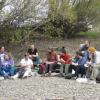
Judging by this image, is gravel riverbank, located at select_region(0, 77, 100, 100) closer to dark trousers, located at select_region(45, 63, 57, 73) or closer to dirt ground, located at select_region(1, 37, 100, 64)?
dark trousers, located at select_region(45, 63, 57, 73)

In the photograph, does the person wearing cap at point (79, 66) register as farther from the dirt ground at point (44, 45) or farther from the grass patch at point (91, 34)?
the grass patch at point (91, 34)

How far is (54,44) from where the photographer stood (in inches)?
1235

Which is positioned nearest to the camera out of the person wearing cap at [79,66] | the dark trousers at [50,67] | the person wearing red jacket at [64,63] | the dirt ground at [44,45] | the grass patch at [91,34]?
→ the person wearing cap at [79,66]

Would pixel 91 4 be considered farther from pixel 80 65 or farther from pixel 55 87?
pixel 55 87

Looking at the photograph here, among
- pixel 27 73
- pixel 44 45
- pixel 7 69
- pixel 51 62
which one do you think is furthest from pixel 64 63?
pixel 44 45

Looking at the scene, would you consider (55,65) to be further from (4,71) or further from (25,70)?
(4,71)

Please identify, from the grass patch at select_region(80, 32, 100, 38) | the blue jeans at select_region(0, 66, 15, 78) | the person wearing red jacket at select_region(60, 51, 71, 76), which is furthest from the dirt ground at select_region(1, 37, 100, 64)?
the blue jeans at select_region(0, 66, 15, 78)

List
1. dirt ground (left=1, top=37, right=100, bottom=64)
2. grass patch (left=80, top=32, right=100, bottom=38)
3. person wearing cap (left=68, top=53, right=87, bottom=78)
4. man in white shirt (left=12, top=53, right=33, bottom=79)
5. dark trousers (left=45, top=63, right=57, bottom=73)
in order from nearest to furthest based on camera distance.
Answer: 1. person wearing cap (left=68, top=53, right=87, bottom=78)
2. man in white shirt (left=12, top=53, right=33, bottom=79)
3. dark trousers (left=45, top=63, right=57, bottom=73)
4. dirt ground (left=1, top=37, right=100, bottom=64)
5. grass patch (left=80, top=32, right=100, bottom=38)

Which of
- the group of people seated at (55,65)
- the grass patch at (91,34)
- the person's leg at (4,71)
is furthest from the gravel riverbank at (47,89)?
the grass patch at (91,34)


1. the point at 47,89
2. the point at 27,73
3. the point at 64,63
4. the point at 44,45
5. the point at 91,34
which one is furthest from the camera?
the point at 91,34

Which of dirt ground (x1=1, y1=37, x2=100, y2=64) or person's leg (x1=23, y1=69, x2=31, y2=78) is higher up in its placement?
dirt ground (x1=1, y1=37, x2=100, y2=64)

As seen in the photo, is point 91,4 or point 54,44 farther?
point 91,4

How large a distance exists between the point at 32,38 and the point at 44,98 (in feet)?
51.1

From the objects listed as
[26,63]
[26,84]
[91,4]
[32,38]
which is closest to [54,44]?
[32,38]
